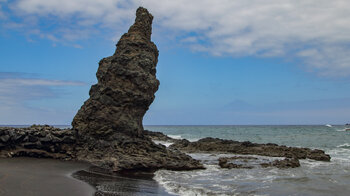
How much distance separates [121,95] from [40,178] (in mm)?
8222

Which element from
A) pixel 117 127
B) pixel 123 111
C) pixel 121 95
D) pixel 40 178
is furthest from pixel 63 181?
pixel 121 95

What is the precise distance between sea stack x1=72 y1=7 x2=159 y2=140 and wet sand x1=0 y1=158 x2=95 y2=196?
3.33 m

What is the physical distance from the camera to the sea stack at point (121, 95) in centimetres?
1858

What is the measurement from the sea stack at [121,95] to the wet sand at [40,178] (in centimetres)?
333

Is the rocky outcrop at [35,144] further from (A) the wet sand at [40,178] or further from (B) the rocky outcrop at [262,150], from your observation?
(B) the rocky outcrop at [262,150]

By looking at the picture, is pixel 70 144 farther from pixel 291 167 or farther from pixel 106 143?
pixel 291 167

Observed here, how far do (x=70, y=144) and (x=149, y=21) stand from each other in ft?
32.3

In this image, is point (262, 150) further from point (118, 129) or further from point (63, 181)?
point (63, 181)

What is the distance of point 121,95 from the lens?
18.9m

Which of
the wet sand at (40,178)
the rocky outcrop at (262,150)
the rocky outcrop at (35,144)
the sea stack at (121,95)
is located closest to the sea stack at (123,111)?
the sea stack at (121,95)

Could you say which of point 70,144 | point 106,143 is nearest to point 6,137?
point 70,144

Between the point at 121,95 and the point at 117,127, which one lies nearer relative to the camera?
the point at 117,127

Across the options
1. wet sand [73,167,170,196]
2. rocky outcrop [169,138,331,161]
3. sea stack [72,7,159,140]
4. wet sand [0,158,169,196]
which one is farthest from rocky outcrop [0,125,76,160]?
rocky outcrop [169,138,331,161]

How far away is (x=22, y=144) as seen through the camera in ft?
55.3
